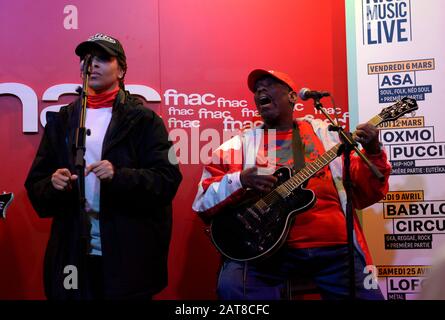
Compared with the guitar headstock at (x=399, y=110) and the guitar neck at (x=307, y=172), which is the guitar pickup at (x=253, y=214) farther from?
the guitar headstock at (x=399, y=110)

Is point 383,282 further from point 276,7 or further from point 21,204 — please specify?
point 21,204

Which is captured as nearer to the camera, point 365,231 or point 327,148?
point 327,148

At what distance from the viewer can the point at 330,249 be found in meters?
3.01

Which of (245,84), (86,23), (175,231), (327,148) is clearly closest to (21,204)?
(175,231)

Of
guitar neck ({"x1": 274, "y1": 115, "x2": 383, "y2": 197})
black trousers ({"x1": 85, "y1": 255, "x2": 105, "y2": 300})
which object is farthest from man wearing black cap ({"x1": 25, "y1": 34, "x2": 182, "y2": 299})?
guitar neck ({"x1": 274, "y1": 115, "x2": 383, "y2": 197})

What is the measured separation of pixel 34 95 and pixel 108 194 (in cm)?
126

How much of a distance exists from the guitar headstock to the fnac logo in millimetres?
1530

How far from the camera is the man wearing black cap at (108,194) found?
273cm

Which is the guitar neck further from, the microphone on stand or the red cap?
the red cap

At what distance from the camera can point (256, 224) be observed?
300 cm

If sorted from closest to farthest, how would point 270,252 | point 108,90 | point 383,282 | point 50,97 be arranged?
1. point 270,252
2. point 108,90
3. point 383,282
4. point 50,97

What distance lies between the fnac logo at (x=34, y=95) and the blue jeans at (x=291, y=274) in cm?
138

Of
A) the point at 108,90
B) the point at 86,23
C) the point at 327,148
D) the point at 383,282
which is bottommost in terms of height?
the point at 383,282

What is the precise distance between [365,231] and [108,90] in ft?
6.02
